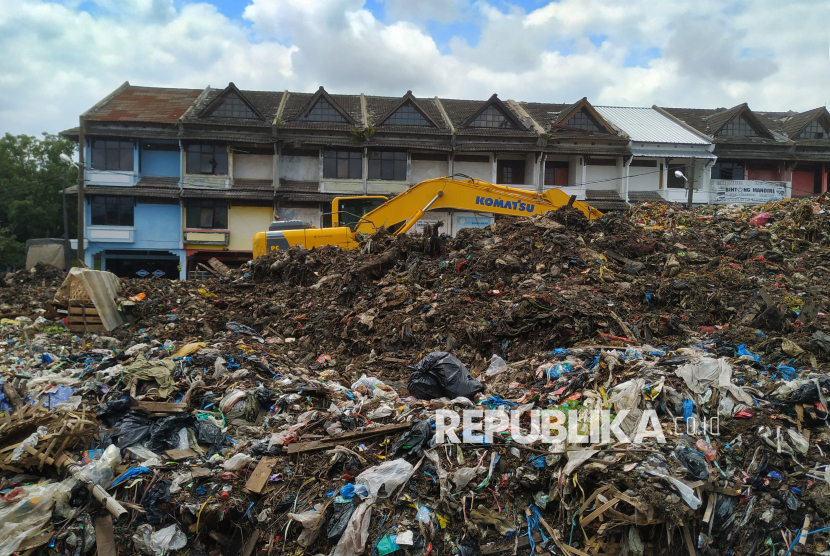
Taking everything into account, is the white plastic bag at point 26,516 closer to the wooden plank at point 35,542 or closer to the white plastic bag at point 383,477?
the wooden plank at point 35,542

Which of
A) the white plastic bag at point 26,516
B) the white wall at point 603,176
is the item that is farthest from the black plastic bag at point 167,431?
the white wall at point 603,176

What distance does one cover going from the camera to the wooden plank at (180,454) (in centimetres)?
430

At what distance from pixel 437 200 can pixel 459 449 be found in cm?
735

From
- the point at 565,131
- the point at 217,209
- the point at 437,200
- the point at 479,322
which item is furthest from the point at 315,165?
the point at 479,322

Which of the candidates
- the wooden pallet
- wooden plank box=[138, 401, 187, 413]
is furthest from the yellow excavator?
wooden plank box=[138, 401, 187, 413]

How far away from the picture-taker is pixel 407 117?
24.0m

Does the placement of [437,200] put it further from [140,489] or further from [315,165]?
[315,165]

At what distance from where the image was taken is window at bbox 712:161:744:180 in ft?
82.9

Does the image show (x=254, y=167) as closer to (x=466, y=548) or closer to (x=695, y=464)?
(x=466, y=548)

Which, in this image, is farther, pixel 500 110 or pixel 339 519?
pixel 500 110

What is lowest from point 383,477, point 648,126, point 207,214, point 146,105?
point 383,477

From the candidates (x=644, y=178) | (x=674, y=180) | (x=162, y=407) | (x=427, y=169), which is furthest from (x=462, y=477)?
(x=674, y=180)

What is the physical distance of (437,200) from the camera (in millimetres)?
10828

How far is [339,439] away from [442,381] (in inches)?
53.8
